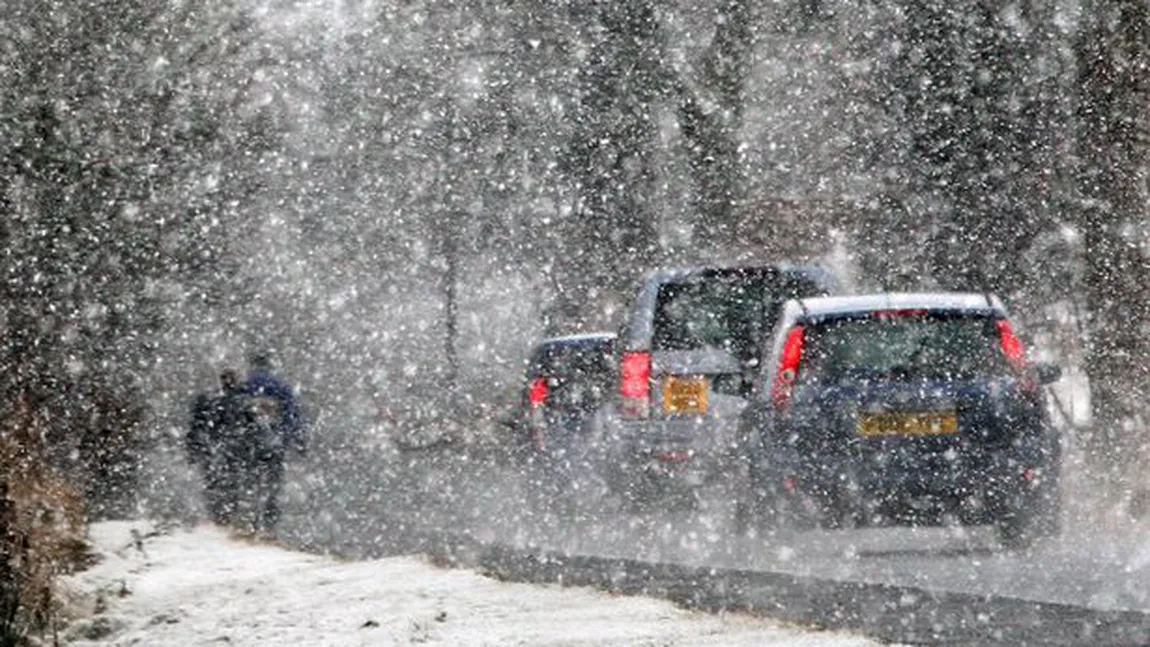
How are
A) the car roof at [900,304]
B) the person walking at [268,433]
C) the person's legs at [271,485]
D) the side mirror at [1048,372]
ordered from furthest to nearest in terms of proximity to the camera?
1. the person walking at [268,433]
2. the person's legs at [271,485]
3. the side mirror at [1048,372]
4. the car roof at [900,304]

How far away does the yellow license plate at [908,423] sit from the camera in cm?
1148

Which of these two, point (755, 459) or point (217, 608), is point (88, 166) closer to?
point (755, 459)

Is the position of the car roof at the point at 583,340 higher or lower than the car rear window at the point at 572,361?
higher

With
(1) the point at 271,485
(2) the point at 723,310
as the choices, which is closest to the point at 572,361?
(1) the point at 271,485

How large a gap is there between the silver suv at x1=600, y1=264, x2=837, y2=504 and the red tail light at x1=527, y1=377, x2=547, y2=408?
3.65 metres

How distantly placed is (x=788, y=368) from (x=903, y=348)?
0.64 meters

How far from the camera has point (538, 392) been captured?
18.6 m

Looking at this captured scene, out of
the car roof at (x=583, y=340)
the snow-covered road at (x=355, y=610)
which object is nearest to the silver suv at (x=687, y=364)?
the car roof at (x=583, y=340)

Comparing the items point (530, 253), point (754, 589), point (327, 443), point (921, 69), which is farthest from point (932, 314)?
point (530, 253)

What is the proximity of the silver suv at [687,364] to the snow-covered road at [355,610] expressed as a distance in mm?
3563

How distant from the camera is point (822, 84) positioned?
34562 mm

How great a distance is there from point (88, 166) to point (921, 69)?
9.31 metres

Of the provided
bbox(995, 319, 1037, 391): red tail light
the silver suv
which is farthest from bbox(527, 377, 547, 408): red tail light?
bbox(995, 319, 1037, 391): red tail light

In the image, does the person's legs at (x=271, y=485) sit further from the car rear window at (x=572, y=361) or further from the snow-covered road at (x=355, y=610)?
the snow-covered road at (x=355, y=610)
